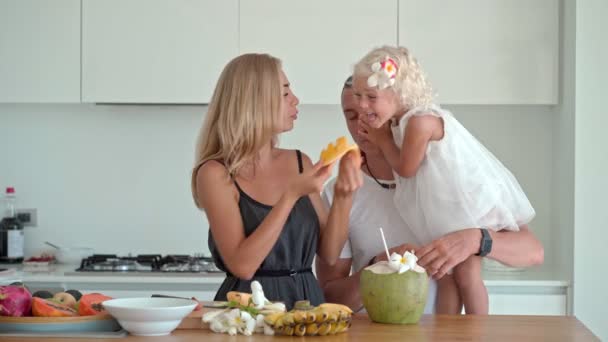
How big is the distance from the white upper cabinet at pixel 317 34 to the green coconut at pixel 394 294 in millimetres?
1997

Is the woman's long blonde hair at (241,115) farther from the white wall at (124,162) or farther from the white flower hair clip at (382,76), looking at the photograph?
the white wall at (124,162)

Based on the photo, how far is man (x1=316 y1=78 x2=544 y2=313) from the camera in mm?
2260

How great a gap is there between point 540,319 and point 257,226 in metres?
0.68

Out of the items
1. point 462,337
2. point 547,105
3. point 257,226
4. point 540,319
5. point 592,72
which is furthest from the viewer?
point 547,105

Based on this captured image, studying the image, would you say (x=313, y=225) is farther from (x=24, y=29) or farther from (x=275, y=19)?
(x=24, y=29)

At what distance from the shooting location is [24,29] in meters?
3.90

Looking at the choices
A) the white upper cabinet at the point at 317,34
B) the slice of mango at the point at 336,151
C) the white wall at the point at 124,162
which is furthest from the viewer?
the white wall at the point at 124,162

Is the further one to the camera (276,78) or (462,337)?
(276,78)

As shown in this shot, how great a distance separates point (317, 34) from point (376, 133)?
1415mm

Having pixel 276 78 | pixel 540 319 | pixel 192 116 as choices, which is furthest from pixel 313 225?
pixel 192 116

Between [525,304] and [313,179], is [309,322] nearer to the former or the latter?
[313,179]

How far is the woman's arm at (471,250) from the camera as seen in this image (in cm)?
221

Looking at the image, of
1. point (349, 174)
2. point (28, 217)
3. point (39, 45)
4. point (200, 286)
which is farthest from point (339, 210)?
point (28, 217)

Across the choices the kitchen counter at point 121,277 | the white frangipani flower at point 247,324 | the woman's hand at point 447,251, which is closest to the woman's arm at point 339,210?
the woman's hand at point 447,251
